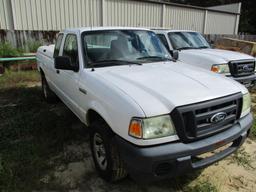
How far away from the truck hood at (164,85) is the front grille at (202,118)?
0.07 meters

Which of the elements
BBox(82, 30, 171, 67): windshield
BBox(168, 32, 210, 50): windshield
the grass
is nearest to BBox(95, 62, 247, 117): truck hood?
BBox(82, 30, 171, 67): windshield

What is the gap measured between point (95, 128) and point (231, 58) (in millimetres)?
4402

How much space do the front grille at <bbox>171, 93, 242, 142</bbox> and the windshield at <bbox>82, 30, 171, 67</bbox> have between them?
4.68 feet

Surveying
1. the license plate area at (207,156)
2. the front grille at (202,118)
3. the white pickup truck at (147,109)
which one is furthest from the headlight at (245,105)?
the license plate area at (207,156)

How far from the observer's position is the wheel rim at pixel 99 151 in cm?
280

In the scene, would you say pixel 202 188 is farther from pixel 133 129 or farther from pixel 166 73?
pixel 166 73

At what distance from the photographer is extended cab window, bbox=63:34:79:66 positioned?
3.59 meters

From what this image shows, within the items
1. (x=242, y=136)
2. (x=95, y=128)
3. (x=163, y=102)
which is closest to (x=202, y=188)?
(x=242, y=136)

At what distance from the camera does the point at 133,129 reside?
218 cm

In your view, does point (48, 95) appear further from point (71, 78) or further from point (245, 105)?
point (245, 105)

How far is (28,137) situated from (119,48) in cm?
226


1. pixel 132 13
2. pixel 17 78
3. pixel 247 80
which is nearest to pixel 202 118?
pixel 247 80

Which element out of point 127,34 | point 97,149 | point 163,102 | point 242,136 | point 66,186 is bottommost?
point 66,186

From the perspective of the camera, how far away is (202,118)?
2.28m
